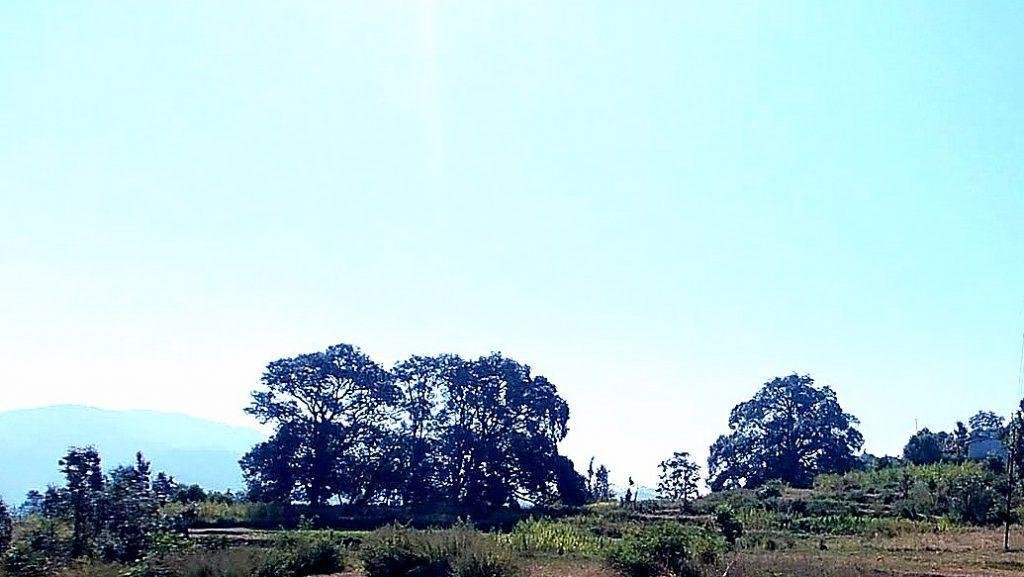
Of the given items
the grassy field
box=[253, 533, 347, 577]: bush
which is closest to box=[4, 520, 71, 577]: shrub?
the grassy field

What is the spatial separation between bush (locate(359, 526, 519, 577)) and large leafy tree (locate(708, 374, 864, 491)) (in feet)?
89.0

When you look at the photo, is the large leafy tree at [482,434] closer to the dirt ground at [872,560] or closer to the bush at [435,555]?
the dirt ground at [872,560]

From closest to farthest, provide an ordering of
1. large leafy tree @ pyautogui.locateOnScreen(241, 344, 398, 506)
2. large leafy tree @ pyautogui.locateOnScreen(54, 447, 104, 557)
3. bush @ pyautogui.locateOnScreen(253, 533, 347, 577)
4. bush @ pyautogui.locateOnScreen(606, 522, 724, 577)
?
bush @ pyautogui.locateOnScreen(606, 522, 724, 577)
bush @ pyautogui.locateOnScreen(253, 533, 347, 577)
large leafy tree @ pyautogui.locateOnScreen(54, 447, 104, 557)
large leafy tree @ pyautogui.locateOnScreen(241, 344, 398, 506)

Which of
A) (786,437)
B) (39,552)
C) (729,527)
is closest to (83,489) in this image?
(39,552)

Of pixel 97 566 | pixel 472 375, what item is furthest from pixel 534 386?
pixel 97 566

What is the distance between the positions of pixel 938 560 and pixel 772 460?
23.6 m

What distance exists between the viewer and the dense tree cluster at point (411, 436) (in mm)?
27531

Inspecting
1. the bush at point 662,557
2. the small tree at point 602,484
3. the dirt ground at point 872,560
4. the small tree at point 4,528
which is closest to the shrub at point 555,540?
the dirt ground at point 872,560

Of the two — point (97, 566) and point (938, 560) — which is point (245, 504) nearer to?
→ point (97, 566)

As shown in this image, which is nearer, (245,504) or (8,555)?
(8,555)

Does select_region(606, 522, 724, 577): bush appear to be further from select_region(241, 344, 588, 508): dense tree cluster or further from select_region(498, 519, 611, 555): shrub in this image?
select_region(241, 344, 588, 508): dense tree cluster

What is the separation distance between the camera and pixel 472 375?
96.4ft

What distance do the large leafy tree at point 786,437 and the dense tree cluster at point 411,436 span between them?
35.0ft

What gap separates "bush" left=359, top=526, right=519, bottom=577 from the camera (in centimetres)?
1048
